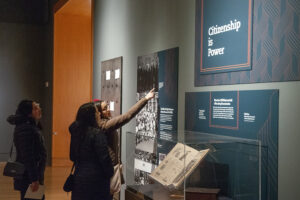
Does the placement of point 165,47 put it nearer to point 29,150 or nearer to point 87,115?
point 87,115

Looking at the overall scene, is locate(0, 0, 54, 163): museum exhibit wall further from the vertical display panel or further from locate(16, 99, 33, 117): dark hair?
locate(16, 99, 33, 117): dark hair

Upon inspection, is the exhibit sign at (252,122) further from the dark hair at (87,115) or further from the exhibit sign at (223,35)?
the dark hair at (87,115)

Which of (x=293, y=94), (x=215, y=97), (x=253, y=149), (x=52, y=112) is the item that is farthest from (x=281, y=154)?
(x=52, y=112)

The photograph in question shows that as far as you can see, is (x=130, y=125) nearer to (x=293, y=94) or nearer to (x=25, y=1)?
(x=293, y=94)

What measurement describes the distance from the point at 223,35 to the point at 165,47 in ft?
3.81

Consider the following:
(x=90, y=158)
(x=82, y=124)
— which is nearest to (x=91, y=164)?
(x=90, y=158)

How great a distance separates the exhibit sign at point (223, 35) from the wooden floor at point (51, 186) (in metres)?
3.44

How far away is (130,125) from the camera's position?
214 inches

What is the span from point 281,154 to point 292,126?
21cm

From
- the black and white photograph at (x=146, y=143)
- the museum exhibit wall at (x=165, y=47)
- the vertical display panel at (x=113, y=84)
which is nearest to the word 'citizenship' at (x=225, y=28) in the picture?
the museum exhibit wall at (x=165, y=47)

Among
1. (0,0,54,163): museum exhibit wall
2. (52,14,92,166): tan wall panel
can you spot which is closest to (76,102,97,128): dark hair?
(52,14,92,166): tan wall panel

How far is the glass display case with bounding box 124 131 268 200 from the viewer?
2.64m

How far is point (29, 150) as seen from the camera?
14.4ft

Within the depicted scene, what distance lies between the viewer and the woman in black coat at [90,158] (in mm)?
3863
